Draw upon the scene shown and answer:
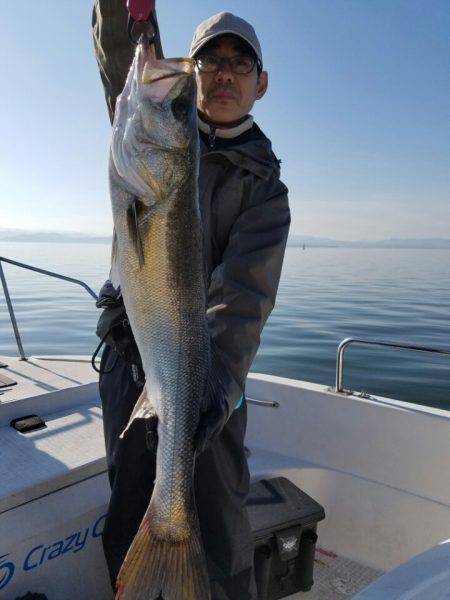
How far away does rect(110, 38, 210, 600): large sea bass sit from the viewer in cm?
182

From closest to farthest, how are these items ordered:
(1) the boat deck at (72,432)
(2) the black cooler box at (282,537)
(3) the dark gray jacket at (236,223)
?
(3) the dark gray jacket at (236,223) < (1) the boat deck at (72,432) < (2) the black cooler box at (282,537)

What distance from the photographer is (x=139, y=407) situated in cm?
196

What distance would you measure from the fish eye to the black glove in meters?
0.94

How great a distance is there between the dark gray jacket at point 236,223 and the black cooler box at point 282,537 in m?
1.62

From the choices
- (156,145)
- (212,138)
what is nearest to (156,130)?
(156,145)

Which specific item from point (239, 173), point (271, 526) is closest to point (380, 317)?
point (271, 526)

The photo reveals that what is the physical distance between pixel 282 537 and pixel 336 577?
35.7 inches

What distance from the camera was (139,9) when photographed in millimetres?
1907

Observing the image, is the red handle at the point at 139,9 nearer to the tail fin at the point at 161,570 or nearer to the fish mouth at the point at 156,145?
the fish mouth at the point at 156,145

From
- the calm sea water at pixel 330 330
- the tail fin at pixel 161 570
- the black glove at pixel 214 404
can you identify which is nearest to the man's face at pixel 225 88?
the black glove at pixel 214 404

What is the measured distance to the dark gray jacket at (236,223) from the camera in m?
2.22

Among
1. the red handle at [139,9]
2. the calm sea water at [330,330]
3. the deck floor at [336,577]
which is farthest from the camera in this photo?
the calm sea water at [330,330]

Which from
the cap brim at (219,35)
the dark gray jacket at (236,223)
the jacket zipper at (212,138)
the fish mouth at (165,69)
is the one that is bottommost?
the dark gray jacket at (236,223)

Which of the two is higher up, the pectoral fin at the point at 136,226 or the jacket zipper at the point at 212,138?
the jacket zipper at the point at 212,138
